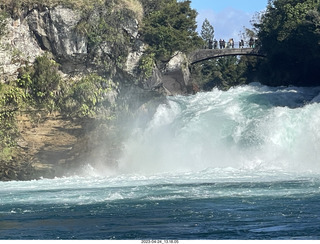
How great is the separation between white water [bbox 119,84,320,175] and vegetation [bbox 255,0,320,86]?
2.77 m

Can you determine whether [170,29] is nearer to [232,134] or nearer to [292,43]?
[292,43]

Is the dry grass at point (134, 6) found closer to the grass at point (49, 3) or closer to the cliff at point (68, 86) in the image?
the cliff at point (68, 86)

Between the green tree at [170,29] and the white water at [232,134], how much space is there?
3.37m

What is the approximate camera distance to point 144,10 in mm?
54125

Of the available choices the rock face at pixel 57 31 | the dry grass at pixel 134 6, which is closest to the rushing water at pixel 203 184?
the dry grass at pixel 134 6

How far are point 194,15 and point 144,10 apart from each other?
Result: 5.00m

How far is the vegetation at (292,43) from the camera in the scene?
50.7 metres

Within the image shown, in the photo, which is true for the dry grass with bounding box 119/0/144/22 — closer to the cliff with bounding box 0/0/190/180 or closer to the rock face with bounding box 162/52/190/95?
the cliff with bounding box 0/0/190/180

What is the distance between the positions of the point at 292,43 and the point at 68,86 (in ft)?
49.5

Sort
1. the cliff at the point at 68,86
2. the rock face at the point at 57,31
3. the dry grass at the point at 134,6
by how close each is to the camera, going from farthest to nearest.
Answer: the dry grass at the point at 134,6 < the rock face at the point at 57,31 < the cliff at the point at 68,86

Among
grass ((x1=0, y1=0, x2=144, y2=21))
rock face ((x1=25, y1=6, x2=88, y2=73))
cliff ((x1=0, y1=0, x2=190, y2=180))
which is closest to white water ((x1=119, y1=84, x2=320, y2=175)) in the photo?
cliff ((x1=0, y1=0, x2=190, y2=180))

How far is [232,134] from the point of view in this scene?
4372 cm

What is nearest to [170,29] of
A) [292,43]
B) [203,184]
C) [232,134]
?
[292,43]

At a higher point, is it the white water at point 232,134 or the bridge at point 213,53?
the bridge at point 213,53
